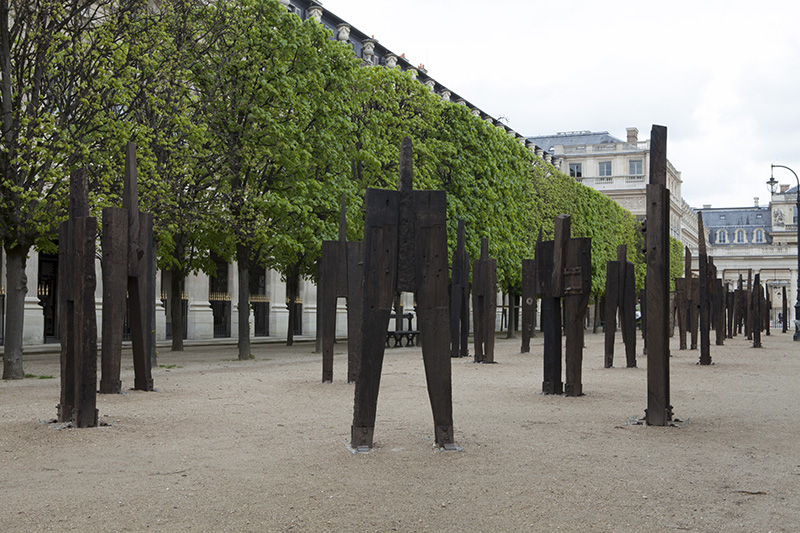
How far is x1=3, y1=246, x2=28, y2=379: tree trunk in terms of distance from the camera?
16438 millimetres


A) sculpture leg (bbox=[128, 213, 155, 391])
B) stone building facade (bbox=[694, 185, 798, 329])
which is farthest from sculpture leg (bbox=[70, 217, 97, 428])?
stone building facade (bbox=[694, 185, 798, 329])

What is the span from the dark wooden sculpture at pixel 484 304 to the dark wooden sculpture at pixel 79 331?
1322 centimetres

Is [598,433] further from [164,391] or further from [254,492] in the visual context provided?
[164,391]

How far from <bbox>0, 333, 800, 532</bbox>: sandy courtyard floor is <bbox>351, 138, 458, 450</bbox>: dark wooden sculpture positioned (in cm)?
45

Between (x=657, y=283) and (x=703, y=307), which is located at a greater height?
(x=657, y=283)

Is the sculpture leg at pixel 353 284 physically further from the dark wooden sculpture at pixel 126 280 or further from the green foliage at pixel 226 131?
the green foliage at pixel 226 131

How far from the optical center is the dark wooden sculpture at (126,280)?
11.9m

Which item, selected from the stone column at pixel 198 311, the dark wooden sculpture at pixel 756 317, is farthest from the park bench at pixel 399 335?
the dark wooden sculpture at pixel 756 317

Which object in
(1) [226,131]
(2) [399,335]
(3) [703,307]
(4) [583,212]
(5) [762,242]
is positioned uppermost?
(5) [762,242]

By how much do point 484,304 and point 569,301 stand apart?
9.12m

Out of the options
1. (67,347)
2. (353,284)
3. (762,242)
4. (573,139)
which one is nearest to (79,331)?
(67,347)

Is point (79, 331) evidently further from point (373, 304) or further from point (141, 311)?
point (373, 304)

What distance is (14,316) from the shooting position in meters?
16.5

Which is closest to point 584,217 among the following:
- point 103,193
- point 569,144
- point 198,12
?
point 198,12
